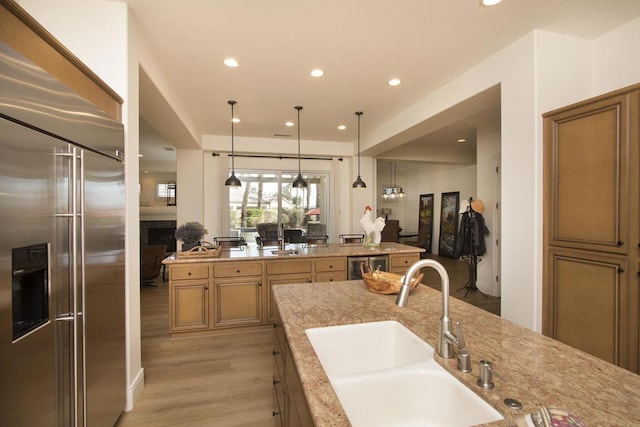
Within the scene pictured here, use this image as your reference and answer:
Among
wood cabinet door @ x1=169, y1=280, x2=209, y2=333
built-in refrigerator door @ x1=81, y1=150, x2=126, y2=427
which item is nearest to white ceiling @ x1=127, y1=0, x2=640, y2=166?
built-in refrigerator door @ x1=81, y1=150, x2=126, y2=427

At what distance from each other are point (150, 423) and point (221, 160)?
184 inches

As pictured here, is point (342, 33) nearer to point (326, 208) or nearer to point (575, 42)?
point (575, 42)

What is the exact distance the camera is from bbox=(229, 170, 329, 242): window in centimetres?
618

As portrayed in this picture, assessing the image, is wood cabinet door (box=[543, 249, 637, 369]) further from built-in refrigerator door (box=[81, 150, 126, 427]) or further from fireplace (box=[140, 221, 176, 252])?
fireplace (box=[140, 221, 176, 252])

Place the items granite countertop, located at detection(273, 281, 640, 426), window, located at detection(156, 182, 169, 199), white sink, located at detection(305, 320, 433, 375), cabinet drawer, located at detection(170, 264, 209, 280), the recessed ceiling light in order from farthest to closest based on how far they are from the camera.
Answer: window, located at detection(156, 182, 169, 199)
cabinet drawer, located at detection(170, 264, 209, 280)
the recessed ceiling light
white sink, located at detection(305, 320, 433, 375)
granite countertop, located at detection(273, 281, 640, 426)

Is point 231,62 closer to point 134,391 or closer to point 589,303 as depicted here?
point 134,391

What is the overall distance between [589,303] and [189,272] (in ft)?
11.7

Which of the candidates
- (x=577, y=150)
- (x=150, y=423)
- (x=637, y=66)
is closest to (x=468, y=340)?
(x=577, y=150)

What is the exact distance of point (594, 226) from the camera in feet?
6.60

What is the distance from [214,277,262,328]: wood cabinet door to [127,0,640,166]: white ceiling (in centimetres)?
221

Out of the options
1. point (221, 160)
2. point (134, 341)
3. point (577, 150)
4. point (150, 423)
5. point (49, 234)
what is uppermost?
point (221, 160)

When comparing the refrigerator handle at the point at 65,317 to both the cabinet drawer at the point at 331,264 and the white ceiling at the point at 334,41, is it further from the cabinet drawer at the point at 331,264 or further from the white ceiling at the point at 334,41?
the cabinet drawer at the point at 331,264

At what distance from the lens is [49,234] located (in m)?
1.29

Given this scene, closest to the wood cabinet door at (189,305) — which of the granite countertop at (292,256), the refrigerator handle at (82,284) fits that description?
the granite countertop at (292,256)
